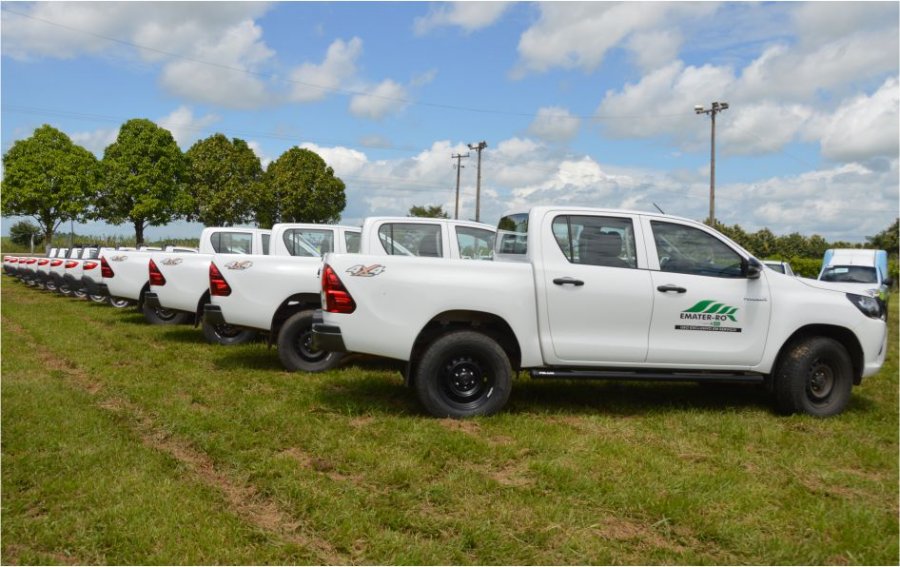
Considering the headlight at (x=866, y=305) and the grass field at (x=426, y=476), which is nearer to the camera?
the grass field at (x=426, y=476)

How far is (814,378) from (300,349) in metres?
5.56

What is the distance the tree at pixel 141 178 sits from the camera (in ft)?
145

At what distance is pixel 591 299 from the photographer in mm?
6527

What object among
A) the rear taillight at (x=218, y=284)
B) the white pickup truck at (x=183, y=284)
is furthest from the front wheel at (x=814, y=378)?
the white pickup truck at (x=183, y=284)

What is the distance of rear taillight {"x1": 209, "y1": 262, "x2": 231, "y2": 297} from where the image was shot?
30.1 ft

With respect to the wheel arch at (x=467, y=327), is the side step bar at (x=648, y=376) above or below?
below

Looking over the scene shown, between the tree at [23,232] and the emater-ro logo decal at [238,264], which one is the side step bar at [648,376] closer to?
the emater-ro logo decal at [238,264]

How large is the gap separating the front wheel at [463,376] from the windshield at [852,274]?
1710 centimetres

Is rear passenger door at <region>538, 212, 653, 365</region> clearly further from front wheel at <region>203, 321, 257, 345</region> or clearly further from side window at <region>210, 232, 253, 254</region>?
side window at <region>210, 232, 253, 254</region>

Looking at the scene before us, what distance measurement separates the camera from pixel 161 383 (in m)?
8.06

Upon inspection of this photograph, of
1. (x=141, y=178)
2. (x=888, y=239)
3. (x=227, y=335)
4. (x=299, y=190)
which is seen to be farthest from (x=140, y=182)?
(x=888, y=239)

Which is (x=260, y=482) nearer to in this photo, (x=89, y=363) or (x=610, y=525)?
(x=610, y=525)

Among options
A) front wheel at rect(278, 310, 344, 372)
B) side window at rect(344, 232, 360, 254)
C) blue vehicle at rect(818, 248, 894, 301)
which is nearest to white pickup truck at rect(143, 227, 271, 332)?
side window at rect(344, 232, 360, 254)

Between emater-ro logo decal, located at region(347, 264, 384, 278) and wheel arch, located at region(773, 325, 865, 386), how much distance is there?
373 centimetres
